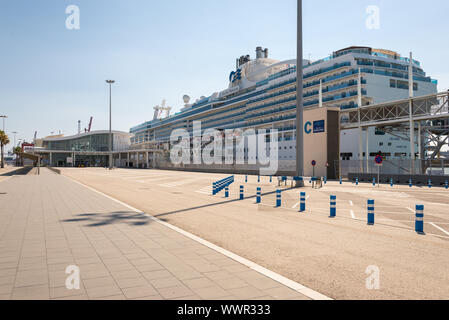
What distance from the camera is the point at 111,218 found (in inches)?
411

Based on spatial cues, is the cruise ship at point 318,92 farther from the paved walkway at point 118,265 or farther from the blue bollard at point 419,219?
the paved walkway at point 118,265

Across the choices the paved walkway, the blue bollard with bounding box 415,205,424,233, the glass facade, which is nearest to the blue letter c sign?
the blue bollard with bounding box 415,205,424,233

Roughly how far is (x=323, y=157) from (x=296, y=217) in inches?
1034

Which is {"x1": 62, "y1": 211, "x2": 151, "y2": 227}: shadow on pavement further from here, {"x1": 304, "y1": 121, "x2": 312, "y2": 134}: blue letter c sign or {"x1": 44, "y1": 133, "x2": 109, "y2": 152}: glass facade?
{"x1": 44, "y1": 133, "x2": 109, "y2": 152}: glass facade

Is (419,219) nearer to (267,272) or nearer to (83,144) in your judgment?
(267,272)

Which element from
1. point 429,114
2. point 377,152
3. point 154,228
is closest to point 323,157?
point 429,114

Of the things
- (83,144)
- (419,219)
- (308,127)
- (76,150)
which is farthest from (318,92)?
(76,150)

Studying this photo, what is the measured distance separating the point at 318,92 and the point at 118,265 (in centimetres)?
5890

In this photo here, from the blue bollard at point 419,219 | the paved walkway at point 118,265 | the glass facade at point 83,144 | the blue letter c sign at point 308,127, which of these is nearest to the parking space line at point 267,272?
the paved walkway at point 118,265

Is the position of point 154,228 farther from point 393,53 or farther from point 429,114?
point 393,53

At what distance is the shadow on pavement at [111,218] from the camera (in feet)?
31.4

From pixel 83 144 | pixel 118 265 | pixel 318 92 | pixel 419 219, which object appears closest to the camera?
pixel 118 265

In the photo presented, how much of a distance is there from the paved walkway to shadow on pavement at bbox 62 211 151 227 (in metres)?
0.14
